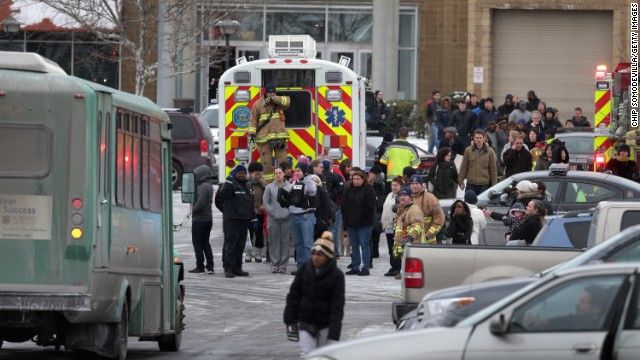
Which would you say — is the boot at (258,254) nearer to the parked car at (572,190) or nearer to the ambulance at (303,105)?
the ambulance at (303,105)

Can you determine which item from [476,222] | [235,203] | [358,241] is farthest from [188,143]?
[476,222]

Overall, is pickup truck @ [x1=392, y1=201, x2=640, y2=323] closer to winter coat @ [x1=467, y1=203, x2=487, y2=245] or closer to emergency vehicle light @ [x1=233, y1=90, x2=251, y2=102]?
winter coat @ [x1=467, y1=203, x2=487, y2=245]

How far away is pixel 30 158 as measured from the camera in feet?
43.2

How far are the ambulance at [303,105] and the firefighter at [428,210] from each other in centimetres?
493

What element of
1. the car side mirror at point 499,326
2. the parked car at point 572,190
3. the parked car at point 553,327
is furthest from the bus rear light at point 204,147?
the car side mirror at point 499,326

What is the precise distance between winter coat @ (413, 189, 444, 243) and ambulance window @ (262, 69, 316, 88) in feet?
17.7

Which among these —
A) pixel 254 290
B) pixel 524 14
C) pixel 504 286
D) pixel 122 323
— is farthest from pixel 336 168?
pixel 524 14

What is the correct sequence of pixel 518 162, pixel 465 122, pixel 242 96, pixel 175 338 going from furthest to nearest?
pixel 465 122 < pixel 518 162 < pixel 242 96 < pixel 175 338

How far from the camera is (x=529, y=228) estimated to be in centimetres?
1816

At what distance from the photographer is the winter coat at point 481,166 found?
91.6 feet

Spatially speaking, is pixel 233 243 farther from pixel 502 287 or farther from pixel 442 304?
pixel 502 287

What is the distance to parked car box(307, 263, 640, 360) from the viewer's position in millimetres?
9508

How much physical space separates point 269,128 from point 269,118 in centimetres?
20

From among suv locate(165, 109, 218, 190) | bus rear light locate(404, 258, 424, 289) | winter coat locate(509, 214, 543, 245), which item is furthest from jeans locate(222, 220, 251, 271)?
suv locate(165, 109, 218, 190)
